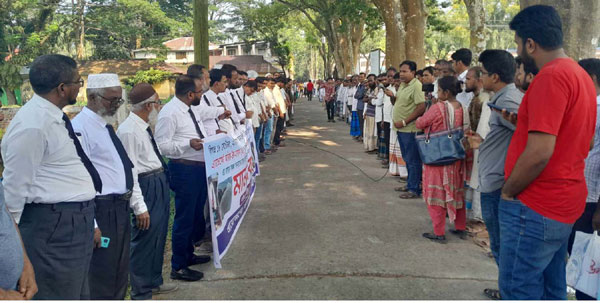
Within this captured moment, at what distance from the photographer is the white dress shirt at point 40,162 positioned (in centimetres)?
242

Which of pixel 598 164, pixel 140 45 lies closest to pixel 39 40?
pixel 140 45

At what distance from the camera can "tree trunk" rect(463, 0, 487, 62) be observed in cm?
1083

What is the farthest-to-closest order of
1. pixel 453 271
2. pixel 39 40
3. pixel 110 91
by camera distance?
pixel 39 40 < pixel 453 271 < pixel 110 91

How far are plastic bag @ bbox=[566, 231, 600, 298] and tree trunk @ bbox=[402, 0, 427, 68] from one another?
32.4 ft

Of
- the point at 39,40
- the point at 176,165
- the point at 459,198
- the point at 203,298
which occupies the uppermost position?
the point at 39,40

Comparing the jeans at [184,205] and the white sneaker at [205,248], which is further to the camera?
the white sneaker at [205,248]

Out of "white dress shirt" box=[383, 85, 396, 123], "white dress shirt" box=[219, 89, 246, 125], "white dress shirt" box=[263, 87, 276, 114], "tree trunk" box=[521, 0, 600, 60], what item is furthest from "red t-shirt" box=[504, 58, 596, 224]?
"white dress shirt" box=[263, 87, 276, 114]

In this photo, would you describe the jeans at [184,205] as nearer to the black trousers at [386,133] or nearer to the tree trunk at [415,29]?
the black trousers at [386,133]

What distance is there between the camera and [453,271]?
4387mm

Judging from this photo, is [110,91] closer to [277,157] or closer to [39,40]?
[277,157]

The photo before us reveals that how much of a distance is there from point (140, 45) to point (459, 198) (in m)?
36.7

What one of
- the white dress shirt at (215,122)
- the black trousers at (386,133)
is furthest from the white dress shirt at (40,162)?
the black trousers at (386,133)

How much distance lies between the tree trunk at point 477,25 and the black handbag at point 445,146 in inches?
253

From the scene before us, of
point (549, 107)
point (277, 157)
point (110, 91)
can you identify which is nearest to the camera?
point (549, 107)
